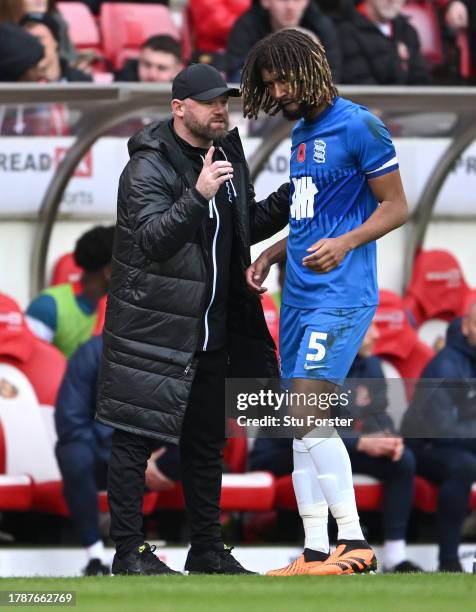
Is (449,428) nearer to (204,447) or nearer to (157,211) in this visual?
(204,447)

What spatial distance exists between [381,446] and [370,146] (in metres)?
3.64

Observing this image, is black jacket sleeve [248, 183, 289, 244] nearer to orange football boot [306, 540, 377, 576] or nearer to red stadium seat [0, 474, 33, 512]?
orange football boot [306, 540, 377, 576]

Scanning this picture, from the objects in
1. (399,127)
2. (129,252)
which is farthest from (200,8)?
(129,252)

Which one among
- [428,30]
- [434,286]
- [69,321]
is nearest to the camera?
[69,321]

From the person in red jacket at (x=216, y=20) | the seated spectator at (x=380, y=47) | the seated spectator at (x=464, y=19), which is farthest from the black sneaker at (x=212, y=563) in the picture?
the seated spectator at (x=464, y=19)

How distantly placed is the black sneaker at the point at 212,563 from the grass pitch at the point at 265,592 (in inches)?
16.4

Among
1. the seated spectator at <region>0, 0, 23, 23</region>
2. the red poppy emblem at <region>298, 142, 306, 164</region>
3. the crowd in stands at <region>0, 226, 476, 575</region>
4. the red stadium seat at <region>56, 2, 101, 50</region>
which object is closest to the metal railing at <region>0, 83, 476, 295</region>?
the crowd in stands at <region>0, 226, 476, 575</region>

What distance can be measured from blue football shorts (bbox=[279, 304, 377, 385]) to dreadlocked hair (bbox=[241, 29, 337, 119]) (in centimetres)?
73

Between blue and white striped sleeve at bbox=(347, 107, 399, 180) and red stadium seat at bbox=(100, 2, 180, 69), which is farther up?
blue and white striped sleeve at bbox=(347, 107, 399, 180)

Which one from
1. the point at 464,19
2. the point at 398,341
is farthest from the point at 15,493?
the point at 464,19

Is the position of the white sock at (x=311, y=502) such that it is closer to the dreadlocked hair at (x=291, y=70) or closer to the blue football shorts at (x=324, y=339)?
the blue football shorts at (x=324, y=339)

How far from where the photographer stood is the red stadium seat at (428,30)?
13672 millimetres

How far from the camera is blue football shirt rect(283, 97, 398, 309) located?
19.3 feet

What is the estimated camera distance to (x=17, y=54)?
10.4m
